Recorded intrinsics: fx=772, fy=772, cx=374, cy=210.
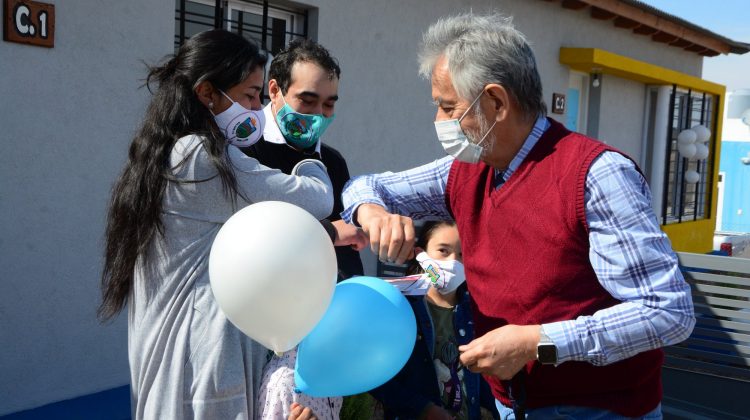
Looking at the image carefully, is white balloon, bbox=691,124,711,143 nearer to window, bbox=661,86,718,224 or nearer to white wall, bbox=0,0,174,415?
window, bbox=661,86,718,224

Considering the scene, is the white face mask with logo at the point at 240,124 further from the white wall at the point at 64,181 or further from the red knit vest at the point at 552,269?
the white wall at the point at 64,181

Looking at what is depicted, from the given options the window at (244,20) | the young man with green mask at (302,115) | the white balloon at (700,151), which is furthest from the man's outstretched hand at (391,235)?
the white balloon at (700,151)

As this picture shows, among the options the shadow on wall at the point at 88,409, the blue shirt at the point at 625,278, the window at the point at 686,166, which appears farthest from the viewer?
the window at the point at 686,166

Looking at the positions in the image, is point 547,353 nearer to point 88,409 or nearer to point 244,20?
point 88,409

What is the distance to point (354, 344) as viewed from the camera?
6.35ft

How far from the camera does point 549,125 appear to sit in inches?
70.4

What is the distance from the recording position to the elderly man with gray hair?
60.1 inches

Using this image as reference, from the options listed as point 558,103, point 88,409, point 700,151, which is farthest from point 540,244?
point 700,151

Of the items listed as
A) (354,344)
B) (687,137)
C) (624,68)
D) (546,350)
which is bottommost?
(354,344)

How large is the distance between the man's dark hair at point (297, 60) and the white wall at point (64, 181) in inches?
60.7

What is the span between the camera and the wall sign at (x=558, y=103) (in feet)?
29.0

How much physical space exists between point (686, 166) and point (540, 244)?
12.8m

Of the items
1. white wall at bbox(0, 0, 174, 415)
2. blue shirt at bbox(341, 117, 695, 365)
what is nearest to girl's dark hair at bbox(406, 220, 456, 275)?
blue shirt at bbox(341, 117, 695, 365)

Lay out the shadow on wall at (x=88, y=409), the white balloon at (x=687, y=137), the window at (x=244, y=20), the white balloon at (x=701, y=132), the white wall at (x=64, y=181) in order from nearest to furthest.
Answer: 1. the white wall at (x=64, y=181)
2. the shadow on wall at (x=88, y=409)
3. the window at (x=244, y=20)
4. the white balloon at (x=687, y=137)
5. the white balloon at (x=701, y=132)
